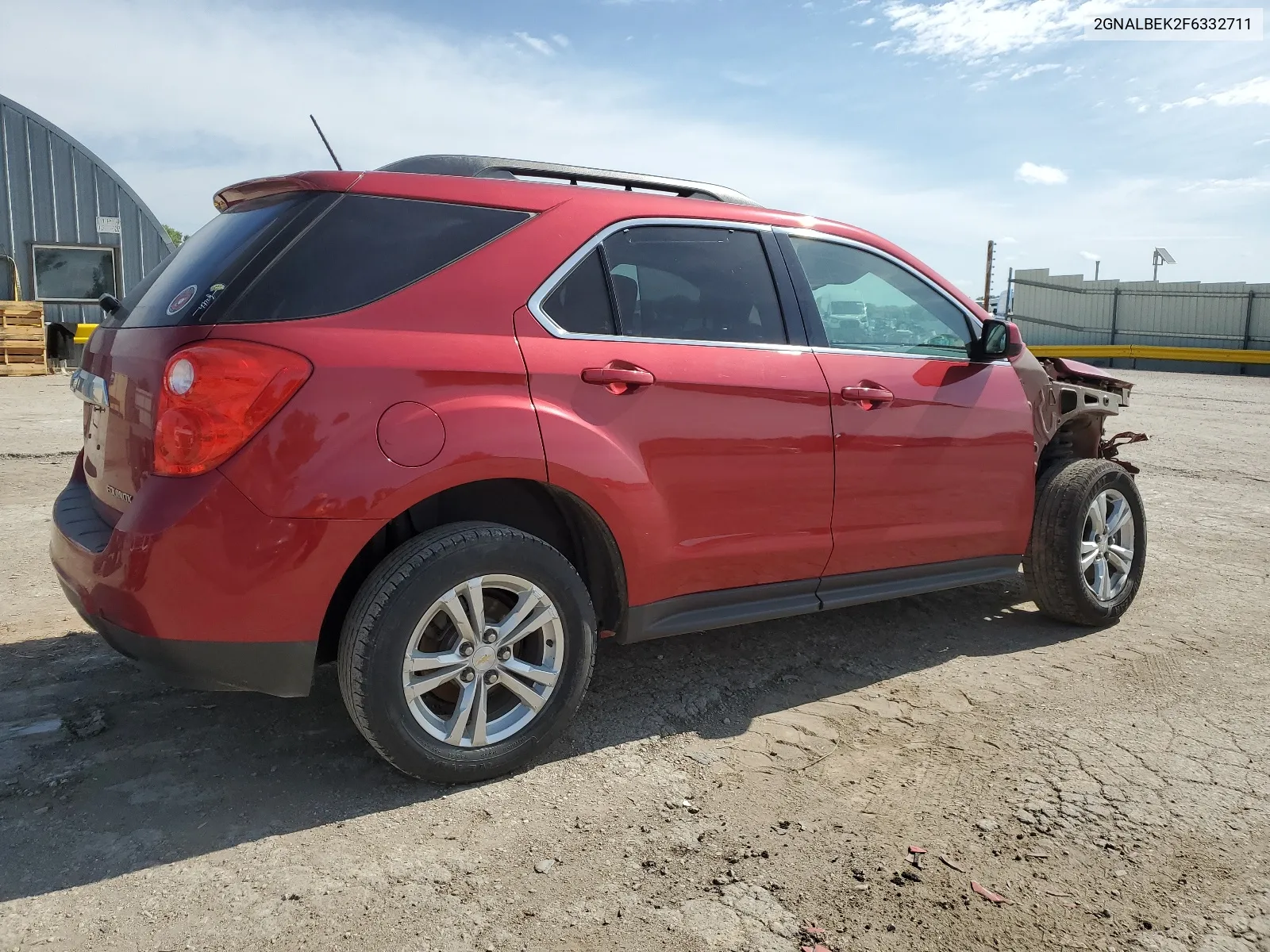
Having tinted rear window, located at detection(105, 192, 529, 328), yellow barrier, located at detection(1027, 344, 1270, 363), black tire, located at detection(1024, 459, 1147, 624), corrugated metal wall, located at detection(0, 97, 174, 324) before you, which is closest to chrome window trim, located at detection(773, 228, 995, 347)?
black tire, located at detection(1024, 459, 1147, 624)

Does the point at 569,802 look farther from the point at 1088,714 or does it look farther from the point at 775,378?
the point at 1088,714

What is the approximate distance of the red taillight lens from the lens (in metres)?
2.51

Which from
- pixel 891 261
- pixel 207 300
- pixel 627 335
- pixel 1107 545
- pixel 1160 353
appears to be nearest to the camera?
pixel 207 300

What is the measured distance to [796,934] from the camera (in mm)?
2236

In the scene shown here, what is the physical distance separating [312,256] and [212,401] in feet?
1.68

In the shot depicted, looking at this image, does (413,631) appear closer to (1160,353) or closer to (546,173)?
(546,173)

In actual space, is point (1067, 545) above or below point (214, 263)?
below

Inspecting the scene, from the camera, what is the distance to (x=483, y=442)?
2.76 meters

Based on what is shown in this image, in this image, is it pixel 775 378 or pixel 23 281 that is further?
pixel 23 281

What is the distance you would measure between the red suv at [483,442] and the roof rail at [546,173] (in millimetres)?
17

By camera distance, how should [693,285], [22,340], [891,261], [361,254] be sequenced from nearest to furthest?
[361,254] → [693,285] → [891,261] → [22,340]

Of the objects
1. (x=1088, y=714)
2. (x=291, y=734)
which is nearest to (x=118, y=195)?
(x=291, y=734)

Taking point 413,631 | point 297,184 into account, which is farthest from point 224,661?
point 297,184

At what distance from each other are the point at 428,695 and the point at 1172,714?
8.73 feet
